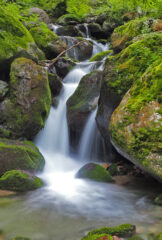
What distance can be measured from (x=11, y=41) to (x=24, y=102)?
2430mm

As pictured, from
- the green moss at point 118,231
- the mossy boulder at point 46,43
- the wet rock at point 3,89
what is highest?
the mossy boulder at point 46,43

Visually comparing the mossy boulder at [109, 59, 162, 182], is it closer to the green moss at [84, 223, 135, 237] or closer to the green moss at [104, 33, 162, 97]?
the green moss at [104, 33, 162, 97]

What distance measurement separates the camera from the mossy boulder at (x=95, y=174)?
5.79 m

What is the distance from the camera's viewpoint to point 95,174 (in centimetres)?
585

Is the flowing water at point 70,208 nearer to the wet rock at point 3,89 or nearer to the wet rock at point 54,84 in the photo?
the wet rock at point 3,89

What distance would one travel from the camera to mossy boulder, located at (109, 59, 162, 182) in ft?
12.7

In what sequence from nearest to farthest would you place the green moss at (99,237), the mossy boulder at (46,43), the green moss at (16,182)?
the green moss at (99,237) → the green moss at (16,182) → the mossy boulder at (46,43)

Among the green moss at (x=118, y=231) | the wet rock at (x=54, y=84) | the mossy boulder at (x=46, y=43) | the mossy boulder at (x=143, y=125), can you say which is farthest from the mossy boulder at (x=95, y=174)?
the mossy boulder at (x=46, y=43)

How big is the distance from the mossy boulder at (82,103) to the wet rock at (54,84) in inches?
49.4

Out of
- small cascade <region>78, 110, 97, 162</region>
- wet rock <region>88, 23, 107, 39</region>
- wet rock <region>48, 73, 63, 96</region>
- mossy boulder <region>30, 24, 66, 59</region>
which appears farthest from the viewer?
wet rock <region>88, 23, 107, 39</region>

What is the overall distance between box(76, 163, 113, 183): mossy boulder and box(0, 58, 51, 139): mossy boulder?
Result: 94.5 inches

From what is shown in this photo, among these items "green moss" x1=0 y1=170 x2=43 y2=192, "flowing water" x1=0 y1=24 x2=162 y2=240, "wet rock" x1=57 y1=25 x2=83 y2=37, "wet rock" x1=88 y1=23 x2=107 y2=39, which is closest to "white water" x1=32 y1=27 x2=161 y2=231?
"flowing water" x1=0 y1=24 x2=162 y2=240

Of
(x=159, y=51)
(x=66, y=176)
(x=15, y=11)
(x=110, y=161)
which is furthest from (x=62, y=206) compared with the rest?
(x=15, y=11)

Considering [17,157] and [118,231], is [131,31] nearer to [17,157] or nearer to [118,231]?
[17,157]
